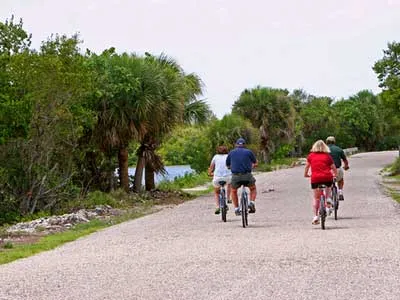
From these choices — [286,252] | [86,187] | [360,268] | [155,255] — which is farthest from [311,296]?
[86,187]

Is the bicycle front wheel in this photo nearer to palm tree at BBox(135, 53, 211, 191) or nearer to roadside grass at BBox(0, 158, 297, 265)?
roadside grass at BBox(0, 158, 297, 265)

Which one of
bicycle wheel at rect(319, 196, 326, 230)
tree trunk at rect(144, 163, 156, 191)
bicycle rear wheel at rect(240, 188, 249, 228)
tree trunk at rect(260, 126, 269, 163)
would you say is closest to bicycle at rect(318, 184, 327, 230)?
bicycle wheel at rect(319, 196, 326, 230)

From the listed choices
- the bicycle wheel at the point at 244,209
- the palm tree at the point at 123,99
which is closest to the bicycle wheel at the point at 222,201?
the bicycle wheel at the point at 244,209

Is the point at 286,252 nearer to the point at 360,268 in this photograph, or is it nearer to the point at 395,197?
the point at 360,268

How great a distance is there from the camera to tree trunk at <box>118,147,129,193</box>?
31.9m

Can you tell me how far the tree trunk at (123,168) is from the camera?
105ft

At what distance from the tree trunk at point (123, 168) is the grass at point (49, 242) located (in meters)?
9.87

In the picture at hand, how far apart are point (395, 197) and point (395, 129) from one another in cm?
7988

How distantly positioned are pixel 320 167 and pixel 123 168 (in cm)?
1593

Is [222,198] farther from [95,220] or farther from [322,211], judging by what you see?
[95,220]

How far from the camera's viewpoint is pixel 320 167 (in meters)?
17.2

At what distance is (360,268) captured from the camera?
10.7 meters

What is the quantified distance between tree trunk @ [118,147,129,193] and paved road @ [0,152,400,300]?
40.4 feet

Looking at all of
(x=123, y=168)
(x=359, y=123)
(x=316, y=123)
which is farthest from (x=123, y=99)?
(x=359, y=123)
